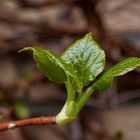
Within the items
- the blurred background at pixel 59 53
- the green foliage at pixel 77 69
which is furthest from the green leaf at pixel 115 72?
the blurred background at pixel 59 53

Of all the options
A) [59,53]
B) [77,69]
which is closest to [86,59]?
[77,69]

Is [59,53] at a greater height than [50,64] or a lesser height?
lesser

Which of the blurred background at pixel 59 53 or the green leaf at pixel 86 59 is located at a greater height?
the green leaf at pixel 86 59

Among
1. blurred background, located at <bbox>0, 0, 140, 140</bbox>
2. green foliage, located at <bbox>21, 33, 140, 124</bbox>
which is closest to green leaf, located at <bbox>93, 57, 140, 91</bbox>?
green foliage, located at <bbox>21, 33, 140, 124</bbox>

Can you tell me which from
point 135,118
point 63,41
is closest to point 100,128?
point 135,118

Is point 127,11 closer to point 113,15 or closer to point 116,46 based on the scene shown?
point 113,15

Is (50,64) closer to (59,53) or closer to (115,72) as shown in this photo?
(115,72)

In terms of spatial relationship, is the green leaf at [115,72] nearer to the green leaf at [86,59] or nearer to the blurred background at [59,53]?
the green leaf at [86,59]
